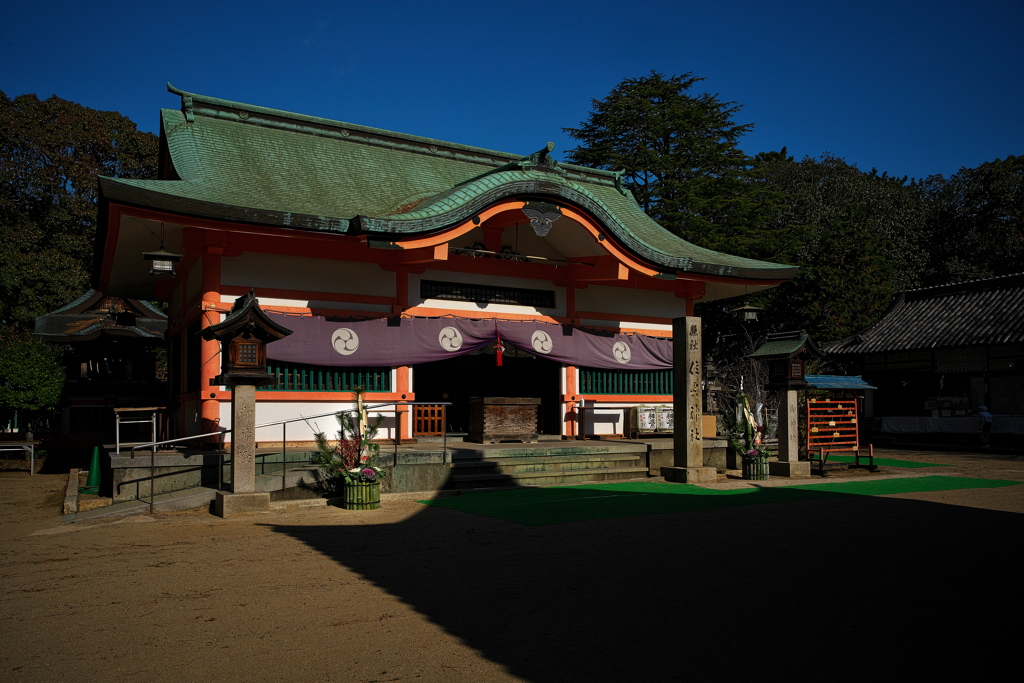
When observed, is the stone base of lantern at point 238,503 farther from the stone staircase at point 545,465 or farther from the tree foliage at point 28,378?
the tree foliage at point 28,378

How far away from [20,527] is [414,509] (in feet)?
16.8

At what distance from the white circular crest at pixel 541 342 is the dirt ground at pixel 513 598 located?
632cm

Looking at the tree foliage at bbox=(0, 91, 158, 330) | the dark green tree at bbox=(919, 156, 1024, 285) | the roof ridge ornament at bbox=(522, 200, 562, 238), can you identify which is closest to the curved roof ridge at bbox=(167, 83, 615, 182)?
the roof ridge ornament at bbox=(522, 200, 562, 238)

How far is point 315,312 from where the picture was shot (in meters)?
13.9

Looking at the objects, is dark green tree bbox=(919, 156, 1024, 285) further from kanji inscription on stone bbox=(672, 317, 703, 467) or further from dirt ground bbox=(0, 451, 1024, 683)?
dirt ground bbox=(0, 451, 1024, 683)

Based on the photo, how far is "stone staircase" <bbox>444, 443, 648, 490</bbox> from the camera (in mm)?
12453

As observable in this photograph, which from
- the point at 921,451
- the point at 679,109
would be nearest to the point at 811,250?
the point at 679,109

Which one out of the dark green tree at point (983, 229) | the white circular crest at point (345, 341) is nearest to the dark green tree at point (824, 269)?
the dark green tree at point (983, 229)

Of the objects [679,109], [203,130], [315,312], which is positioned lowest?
[315,312]

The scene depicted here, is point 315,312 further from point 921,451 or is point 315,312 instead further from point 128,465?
point 921,451

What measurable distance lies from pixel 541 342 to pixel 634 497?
16.6 ft

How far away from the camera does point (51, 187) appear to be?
104ft

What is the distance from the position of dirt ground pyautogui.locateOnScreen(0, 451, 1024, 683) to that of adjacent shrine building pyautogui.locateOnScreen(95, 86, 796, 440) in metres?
4.73

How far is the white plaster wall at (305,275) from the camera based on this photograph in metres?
13.3
